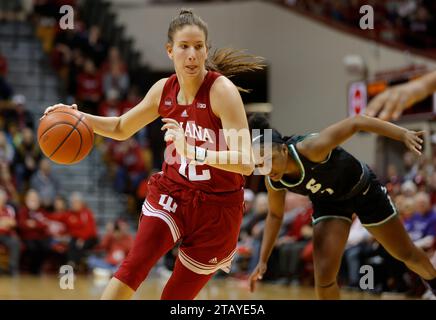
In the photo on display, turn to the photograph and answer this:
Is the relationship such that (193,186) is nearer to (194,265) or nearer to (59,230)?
(194,265)

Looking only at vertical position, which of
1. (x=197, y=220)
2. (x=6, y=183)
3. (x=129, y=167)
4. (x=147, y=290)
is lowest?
(x=147, y=290)

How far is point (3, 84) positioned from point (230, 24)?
6.18 m

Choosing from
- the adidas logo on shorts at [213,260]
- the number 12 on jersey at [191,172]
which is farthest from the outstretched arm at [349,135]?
the adidas logo on shorts at [213,260]

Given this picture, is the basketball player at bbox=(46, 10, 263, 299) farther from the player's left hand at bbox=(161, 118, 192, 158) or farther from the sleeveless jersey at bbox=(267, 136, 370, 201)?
the sleeveless jersey at bbox=(267, 136, 370, 201)

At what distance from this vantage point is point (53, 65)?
18.5 m

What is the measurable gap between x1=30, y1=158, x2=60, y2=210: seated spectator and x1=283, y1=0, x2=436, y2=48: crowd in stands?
24.7 ft

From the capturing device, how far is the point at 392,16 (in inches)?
696

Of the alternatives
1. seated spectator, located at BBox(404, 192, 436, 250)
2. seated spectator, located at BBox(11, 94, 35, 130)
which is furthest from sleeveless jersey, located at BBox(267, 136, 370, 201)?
seated spectator, located at BBox(11, 94, 35, 130)

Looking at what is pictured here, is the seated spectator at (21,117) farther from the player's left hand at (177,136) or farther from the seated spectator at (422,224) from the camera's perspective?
the player's left hand at (177,136)

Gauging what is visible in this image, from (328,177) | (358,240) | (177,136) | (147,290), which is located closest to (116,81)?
(147,290)

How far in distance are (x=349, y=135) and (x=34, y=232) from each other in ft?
31.9

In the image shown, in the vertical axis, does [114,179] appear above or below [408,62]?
below
